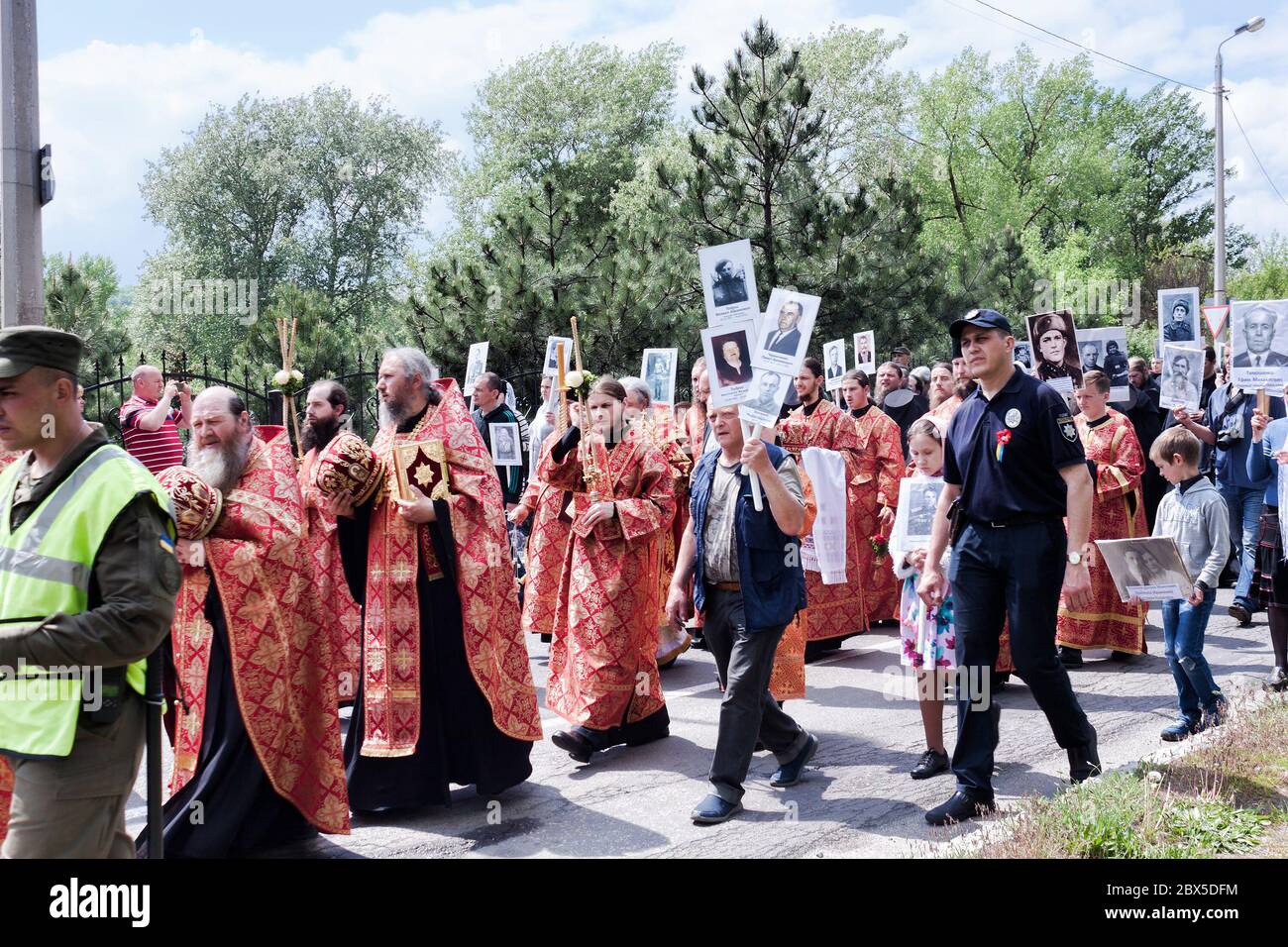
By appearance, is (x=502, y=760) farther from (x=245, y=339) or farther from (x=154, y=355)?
(x=154, y=355)

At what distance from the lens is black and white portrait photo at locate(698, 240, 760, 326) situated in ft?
17.4

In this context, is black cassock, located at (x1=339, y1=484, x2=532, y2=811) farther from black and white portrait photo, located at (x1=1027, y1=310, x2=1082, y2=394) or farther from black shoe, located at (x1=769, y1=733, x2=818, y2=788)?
black and white portrait photo, located at (x1=1027, y1=310, x2=1082, y2=394)

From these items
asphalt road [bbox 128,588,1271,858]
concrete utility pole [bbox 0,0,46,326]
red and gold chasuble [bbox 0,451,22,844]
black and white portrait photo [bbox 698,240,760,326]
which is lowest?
asphalt road [bbox 128,588,1271,858]

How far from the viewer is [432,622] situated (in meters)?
5.73

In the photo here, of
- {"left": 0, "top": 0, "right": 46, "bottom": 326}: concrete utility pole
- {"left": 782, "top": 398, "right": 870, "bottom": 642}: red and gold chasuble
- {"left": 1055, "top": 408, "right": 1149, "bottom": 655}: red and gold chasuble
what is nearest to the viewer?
{"left": 0, "top": 0, "right": 46, "bottom": 326}: concrete utility pole

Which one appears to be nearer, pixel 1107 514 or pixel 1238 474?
pixel 1107 514

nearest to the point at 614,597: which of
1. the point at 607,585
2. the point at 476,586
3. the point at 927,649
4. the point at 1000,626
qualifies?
the point at 607,585

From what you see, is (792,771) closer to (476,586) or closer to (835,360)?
(476,586)

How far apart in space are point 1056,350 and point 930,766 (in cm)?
377

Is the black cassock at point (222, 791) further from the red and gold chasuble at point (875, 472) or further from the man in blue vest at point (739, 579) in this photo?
the red and gold chasuble at point (875, 472)

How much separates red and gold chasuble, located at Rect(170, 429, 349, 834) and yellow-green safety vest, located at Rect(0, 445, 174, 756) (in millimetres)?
1820

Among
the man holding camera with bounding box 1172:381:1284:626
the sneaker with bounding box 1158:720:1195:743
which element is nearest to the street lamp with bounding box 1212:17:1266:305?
the man holding camera with bounding box 1172:381:1284:626

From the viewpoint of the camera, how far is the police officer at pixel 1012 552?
16.9ft

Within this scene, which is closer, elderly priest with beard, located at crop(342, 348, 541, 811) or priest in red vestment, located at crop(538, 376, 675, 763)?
elderly priest with beard, located at crop(342, 348, 541, 811)
